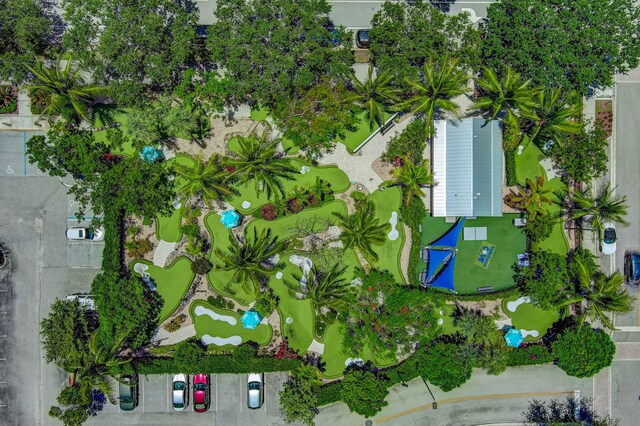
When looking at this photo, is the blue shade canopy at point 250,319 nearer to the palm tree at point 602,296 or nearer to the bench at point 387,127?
the bench at point 387,127

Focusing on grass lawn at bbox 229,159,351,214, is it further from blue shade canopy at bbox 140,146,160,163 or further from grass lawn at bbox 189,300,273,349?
grass lawn at bbox 189,300,273,349

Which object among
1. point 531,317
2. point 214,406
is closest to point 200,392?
point 214,406

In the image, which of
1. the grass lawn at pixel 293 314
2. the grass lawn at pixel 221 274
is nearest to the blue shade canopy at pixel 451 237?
the grass lawn at pixel 293 314

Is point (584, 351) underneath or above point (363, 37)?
underneath

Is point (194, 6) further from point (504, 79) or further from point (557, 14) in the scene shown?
point (557, 14)

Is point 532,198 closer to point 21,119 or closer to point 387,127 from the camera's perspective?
point 387,127

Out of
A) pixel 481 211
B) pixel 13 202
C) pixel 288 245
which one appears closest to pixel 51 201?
pixel 13 202

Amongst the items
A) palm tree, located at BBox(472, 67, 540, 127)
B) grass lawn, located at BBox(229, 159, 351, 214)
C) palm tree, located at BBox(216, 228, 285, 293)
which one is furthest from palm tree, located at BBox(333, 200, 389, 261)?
palm tree, located at BBox(472, 67, 540, 127)
